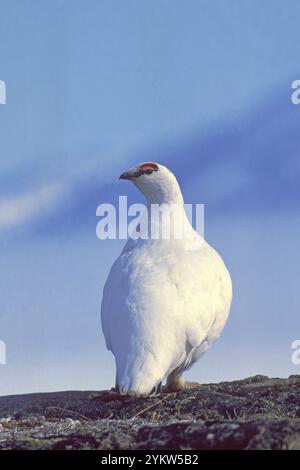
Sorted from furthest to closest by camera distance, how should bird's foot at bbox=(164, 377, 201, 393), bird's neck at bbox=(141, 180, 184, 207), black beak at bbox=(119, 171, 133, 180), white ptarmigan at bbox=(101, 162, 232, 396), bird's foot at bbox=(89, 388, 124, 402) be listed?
black beak at bbox=(119, 171, 133, 180) → bird's neck at bbox=(141, 180, 184, 207) → bird's foot at bbox=(164, 377, 201, 393) → white ptarmigan at bbox=(101, 162, 232, 396) → bird's foot at bbox=(89, 388, 124, 402)

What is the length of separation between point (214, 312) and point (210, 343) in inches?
19.0

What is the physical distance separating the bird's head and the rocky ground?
2701 mm

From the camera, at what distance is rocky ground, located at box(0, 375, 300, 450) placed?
182 inches

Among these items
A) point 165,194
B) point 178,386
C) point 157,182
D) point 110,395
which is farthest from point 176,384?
point 157,182

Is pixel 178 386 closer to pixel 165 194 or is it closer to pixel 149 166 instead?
pixel 165 194

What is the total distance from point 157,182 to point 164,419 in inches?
177

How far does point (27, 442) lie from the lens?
5.35m

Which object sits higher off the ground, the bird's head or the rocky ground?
the bird's head

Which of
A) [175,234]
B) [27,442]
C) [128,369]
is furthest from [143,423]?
[175,234]

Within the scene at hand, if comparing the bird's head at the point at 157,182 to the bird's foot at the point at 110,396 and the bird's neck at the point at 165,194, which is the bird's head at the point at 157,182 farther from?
the bird's foot at the point at 110,396

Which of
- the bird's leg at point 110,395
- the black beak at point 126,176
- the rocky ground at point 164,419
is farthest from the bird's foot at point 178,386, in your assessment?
the black beak at point 126,176

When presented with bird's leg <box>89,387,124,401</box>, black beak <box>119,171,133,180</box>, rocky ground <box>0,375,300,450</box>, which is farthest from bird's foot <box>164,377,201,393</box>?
black beak <box>119,171,133,180</box>

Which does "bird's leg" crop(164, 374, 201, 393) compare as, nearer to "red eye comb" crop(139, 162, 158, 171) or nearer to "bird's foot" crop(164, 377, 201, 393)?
"bird's foot" crop(164, 377, 201, 393)

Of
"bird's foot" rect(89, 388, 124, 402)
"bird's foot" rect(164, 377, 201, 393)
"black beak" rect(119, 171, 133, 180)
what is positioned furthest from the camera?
"black beak" rect(119, 171, 133, 180)
